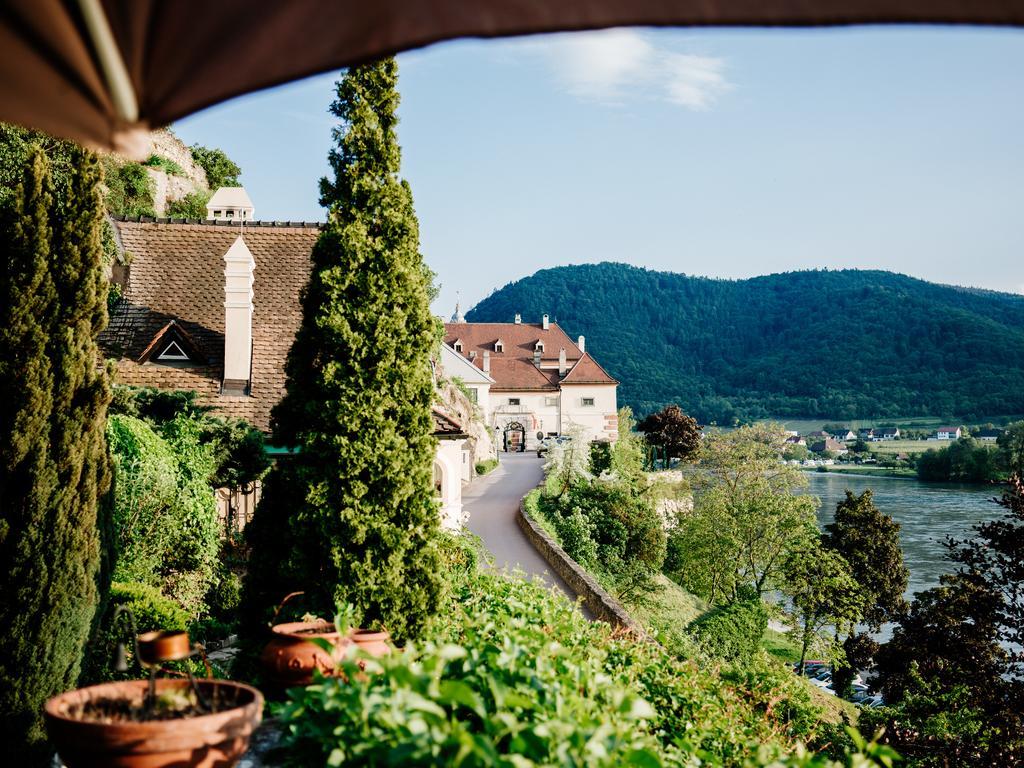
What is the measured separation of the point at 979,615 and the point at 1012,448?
36.3 m

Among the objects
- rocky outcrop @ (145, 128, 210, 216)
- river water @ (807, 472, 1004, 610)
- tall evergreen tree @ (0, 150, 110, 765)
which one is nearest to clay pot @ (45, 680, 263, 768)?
tall evergreen tree @ (0, 150, 110, 765)

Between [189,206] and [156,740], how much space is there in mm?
30424

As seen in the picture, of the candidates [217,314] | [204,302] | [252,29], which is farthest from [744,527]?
[252,29]

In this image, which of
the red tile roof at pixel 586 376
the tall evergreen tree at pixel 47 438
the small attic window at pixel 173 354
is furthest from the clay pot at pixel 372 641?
the red tile roof at pixel 586 376

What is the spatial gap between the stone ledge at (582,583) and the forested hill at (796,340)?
73.0 m

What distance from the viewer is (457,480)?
1819 centimetres

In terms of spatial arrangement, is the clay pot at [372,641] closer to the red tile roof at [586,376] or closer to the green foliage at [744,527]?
the green foliage at [744,527]

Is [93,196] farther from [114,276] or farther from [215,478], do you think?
[114,276]

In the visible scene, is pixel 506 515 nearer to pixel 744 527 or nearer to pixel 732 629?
pixel 732 629

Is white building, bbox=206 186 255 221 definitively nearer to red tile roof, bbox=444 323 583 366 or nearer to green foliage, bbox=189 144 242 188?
green foliage, bbox=189 144 242 188

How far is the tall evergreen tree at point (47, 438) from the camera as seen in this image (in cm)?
Answer: 584

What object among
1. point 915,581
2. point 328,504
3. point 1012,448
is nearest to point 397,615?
point 328,504

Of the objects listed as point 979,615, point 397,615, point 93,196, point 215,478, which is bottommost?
point 979,615

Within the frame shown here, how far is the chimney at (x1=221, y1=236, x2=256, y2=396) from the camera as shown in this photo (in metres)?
14.9
